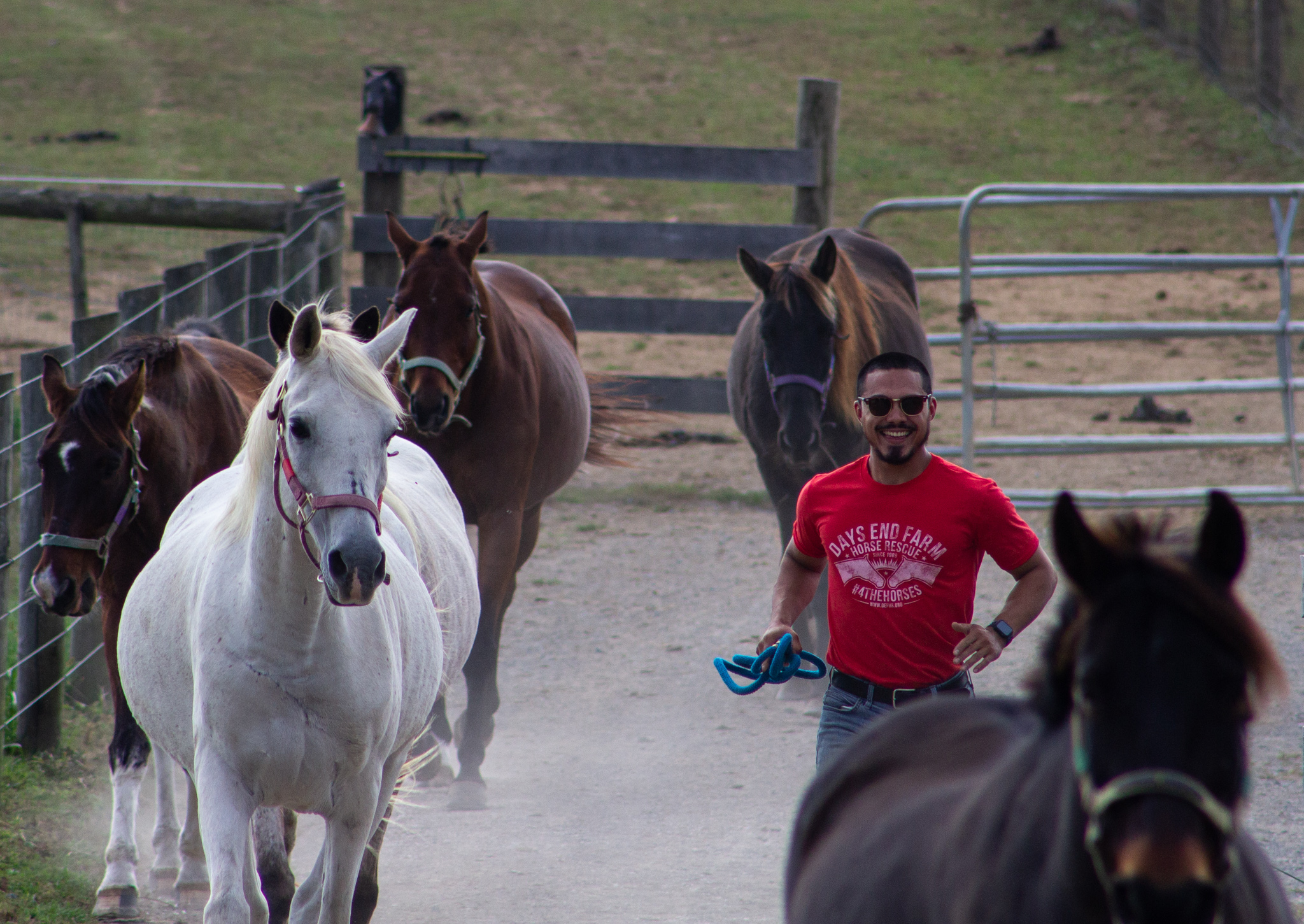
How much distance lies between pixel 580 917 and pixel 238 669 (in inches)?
54.0

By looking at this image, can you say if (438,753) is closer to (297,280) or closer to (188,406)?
(188,406)

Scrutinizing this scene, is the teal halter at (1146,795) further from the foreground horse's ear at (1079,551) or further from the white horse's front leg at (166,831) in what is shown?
the white horse's front leg at (166,831)

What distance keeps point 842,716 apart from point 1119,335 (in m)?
5.74

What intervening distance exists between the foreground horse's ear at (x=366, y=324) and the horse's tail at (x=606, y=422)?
3.10 metres

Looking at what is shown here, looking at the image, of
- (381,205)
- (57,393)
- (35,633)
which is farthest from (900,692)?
(381,205)

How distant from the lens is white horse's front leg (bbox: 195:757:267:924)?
107 inches

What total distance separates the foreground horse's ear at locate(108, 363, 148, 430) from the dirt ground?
1466 mm

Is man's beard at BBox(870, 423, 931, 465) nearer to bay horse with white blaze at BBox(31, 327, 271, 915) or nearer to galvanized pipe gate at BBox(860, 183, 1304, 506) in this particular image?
bay horse with white blaze at BBox(31, 327, 271, 915)

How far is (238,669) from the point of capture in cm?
284

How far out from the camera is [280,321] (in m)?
2.97

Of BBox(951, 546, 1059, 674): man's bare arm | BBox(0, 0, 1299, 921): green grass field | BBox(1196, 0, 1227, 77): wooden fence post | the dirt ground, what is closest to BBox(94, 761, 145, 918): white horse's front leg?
the dirt ground

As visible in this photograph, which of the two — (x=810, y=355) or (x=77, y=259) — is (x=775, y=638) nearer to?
(x=810, y=355)

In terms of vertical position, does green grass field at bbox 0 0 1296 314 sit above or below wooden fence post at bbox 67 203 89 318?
above

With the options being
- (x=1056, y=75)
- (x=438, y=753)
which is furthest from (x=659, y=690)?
(x=1056, y=75)
